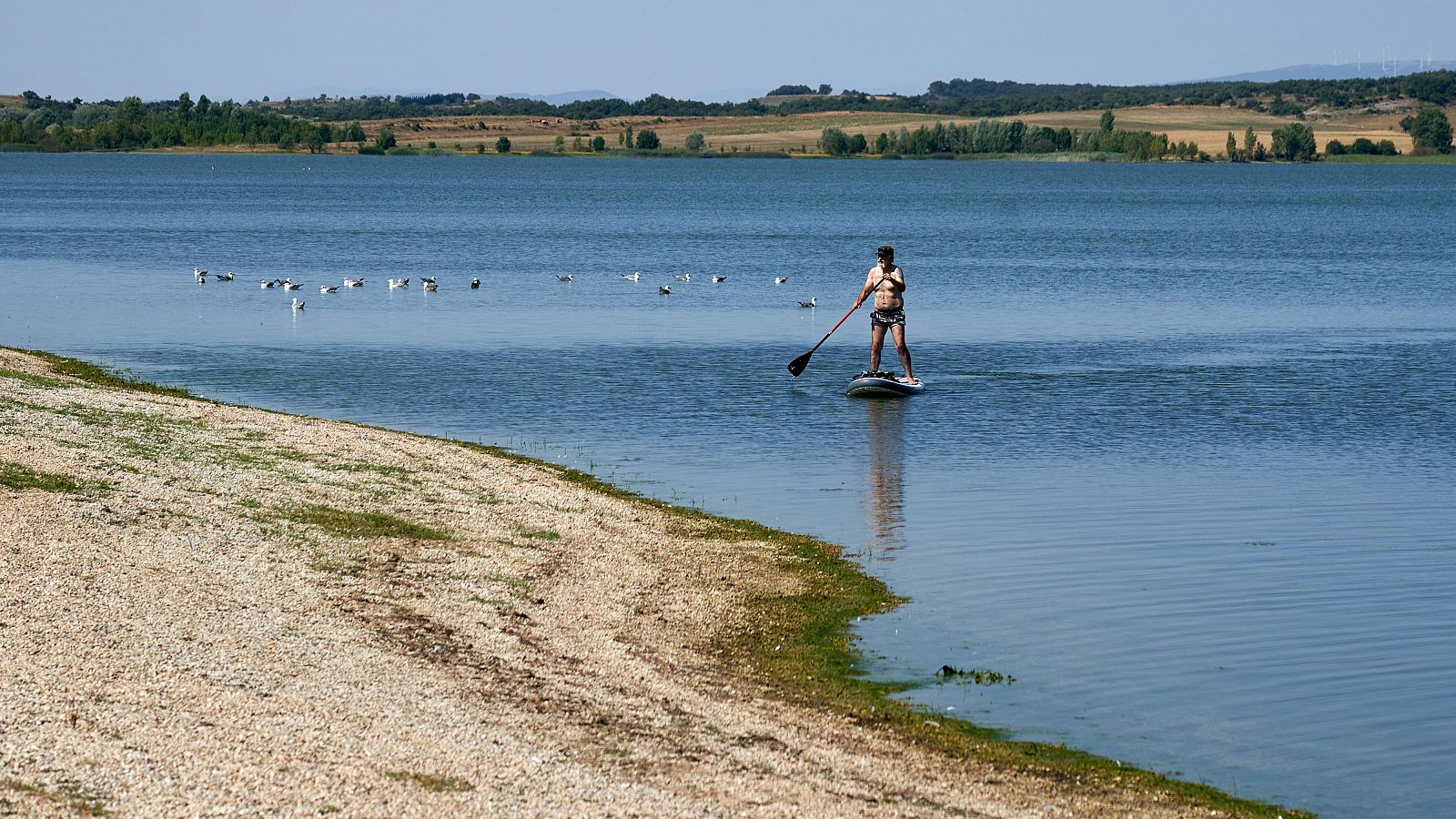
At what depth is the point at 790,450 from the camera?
25844 millimetres

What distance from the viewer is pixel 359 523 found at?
18859mm

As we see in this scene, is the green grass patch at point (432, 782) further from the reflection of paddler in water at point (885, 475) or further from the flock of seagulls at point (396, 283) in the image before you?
the flock of seagulls at point (396, 283)

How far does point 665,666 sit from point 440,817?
441cm

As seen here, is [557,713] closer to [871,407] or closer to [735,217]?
[871,407]

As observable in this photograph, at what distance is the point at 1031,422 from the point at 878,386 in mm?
3539

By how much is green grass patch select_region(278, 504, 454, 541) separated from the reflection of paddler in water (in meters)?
5.00

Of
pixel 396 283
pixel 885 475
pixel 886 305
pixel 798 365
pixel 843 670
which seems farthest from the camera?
pixel 396 283

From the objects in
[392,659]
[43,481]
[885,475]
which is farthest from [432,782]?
[885,475]

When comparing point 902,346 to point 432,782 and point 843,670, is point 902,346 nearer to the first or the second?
point 843,670

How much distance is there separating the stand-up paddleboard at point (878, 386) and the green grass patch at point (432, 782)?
2075 cm

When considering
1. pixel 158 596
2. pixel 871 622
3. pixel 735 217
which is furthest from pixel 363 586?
pixel 735 217

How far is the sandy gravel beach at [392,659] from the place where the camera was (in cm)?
1083

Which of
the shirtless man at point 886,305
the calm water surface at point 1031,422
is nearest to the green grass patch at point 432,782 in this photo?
the calm water surface at point 1031,422

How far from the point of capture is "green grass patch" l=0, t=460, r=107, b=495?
60.1 ft
